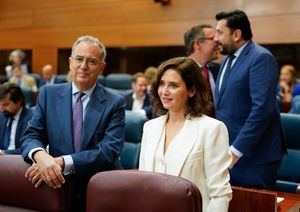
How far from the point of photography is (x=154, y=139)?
1.68m

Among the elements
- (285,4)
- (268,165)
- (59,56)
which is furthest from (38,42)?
(268,165)

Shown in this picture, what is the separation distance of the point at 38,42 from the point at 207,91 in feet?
24.1

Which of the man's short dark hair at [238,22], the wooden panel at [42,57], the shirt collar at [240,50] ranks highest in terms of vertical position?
the man's short dark hair at [238,22]

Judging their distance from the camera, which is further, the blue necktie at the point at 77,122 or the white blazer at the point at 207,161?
the blue necktie at the point at 77,122

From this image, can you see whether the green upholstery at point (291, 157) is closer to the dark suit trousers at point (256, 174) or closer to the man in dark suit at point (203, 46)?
the dark suit trousers at point (256, 174)

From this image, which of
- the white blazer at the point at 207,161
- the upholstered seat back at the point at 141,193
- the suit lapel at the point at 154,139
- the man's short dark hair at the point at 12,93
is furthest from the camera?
the man's short dark hair at the point at 12,93

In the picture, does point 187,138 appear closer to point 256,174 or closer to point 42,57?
point 256,174

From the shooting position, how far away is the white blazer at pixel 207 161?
4.93ft

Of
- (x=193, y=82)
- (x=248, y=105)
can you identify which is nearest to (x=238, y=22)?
(x=248, y=105)

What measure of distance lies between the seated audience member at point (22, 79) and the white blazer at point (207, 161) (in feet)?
18.2

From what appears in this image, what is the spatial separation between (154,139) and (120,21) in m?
5.93

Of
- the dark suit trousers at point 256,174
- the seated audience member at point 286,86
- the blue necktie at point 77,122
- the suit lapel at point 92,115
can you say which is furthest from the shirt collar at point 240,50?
the seated audience member at point 286,86

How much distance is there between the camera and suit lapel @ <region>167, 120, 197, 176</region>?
156 cm

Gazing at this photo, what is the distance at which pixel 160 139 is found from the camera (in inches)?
65.7
